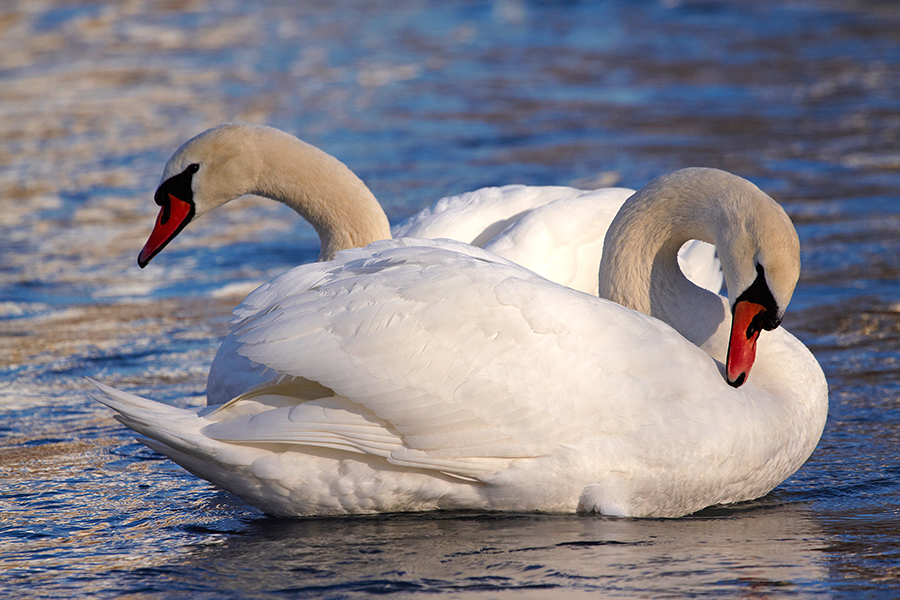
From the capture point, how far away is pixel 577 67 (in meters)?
15.6

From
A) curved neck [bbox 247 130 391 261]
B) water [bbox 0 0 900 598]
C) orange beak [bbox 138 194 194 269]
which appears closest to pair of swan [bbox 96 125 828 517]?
water [bbox 0 0 900 598]

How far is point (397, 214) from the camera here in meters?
9.30

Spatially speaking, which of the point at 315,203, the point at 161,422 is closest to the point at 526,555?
the point at 161,422

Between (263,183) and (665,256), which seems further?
(263,183)

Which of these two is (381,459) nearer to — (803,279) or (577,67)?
(803,279)

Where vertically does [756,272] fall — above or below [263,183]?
below

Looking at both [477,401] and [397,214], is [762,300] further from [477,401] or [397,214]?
[397,214]

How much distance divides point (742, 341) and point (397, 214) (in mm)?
5196

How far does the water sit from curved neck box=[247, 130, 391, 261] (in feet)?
3.29

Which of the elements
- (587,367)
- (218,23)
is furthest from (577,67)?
(587,367)

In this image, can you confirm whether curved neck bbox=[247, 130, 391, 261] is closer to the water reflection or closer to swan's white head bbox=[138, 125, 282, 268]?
swan's white head bbox=[138, 125, 282, 268]

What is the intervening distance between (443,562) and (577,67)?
1248cm

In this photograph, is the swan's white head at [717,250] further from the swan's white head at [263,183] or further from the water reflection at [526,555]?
the swan's white head at [263,183]

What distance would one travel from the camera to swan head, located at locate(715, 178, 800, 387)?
14.2ft
